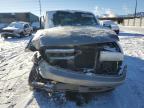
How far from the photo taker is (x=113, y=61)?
5289 mm

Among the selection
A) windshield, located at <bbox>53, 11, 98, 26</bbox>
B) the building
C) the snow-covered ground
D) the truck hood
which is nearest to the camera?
the truck hood

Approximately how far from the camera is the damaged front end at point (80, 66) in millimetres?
4875

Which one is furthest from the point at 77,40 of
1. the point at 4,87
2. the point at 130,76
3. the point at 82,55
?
the point at 130,76

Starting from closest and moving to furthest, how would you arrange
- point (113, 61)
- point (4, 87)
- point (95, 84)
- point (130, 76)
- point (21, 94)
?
1. point (95, 84)
2. point (113, 61)
3. point (21, 94)
4. point (4, 87)
5. point (130, 76)

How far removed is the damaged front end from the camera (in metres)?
4.88

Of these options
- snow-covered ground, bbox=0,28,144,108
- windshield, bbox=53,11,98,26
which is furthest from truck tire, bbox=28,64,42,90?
windshield, bbox=53,11,98,26

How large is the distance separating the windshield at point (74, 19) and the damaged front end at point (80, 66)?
2.44 m

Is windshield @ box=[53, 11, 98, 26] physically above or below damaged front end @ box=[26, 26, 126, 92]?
above

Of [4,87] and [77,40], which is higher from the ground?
[77,40]

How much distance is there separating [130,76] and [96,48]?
290 cm

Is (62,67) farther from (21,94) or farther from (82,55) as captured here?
(21,94)

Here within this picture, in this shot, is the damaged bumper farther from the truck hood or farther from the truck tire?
the truck tire

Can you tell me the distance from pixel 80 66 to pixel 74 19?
2.93m

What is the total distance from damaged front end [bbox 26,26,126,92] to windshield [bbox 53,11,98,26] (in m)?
2.44
